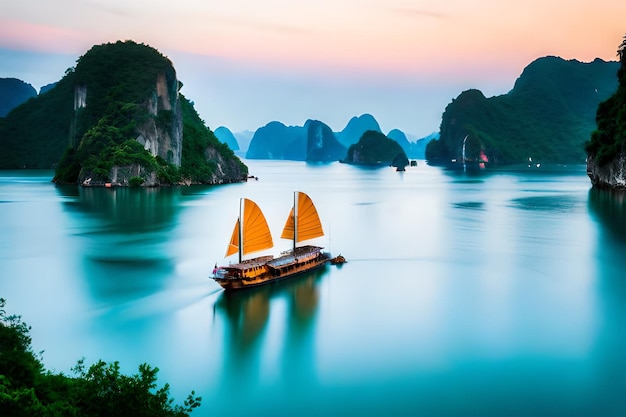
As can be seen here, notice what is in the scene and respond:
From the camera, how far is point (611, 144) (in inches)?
2445

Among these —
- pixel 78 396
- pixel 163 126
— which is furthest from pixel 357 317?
pixel 163 126

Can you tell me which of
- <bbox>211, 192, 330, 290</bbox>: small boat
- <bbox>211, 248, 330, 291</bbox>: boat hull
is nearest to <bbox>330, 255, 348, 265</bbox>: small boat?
<bbox>211, 192, 330, 290</bbox>: small boat

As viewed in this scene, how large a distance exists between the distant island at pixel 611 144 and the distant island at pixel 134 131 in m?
55.2

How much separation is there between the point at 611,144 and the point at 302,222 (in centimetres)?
4886

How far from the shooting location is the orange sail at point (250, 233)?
22.4 m

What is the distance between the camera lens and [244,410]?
516 inches

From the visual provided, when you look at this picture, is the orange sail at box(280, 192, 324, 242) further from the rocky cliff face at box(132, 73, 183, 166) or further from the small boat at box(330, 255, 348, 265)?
the rocky cliff face at box(132, 73, 183, 166)

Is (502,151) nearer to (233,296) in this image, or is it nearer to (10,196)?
(10,196)

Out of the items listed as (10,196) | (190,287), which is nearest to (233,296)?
(190,287)

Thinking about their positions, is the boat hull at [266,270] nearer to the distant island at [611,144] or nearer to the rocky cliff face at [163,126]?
the distant island at [611,144]

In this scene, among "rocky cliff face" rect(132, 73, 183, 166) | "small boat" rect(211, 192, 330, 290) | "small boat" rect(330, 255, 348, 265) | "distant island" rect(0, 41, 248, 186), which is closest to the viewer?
"small boat" rect(211, 192, 330, 290)

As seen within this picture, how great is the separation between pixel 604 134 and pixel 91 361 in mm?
63726

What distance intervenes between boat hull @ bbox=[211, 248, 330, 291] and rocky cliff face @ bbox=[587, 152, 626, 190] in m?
45.2

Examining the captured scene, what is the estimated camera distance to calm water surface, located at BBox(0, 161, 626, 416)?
545 inches
